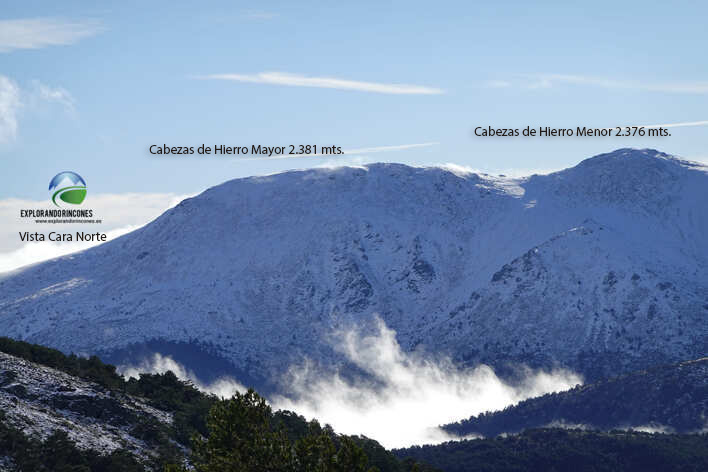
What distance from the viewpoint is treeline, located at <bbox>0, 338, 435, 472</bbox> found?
79.2 metres

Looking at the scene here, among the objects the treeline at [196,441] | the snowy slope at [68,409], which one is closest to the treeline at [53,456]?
the treeline at [196,441]

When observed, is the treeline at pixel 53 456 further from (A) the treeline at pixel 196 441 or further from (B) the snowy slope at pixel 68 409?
(B) the snowy slope at pixel 68 409

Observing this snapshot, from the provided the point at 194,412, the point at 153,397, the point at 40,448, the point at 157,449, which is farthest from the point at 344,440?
the point at 153,397

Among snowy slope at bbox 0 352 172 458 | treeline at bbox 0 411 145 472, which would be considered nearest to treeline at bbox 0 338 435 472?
treeline at bbox 0 411 145 472

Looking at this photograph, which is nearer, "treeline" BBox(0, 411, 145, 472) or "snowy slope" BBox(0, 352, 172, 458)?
"treeline" BBox(0, 411, 145, 472)

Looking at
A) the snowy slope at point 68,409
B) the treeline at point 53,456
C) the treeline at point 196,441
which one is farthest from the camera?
the snowy slope at point 68,409

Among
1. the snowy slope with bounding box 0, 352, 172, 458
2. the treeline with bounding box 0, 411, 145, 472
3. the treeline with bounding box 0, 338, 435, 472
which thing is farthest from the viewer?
the snowy slope with bounding box 0, 352, 172, 458

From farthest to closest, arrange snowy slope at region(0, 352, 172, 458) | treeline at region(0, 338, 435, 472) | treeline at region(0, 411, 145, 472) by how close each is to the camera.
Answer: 1. snowy slope at region(0, 352, 172, 458)
2. treeline at region(0, 411, 145, 472)
3. treeline at region(0, 338, 435, 472)

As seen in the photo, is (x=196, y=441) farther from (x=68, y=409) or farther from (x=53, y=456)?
(x=68, y=409)

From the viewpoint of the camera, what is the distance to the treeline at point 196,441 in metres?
79.2

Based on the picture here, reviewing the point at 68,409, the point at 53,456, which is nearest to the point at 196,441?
the point at 53,456

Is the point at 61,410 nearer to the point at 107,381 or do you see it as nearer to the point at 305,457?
the point at 107,381

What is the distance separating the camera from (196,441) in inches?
3260

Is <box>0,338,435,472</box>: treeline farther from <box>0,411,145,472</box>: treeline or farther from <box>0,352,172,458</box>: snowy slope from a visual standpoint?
<box>0,352,172,458</box>: snowy slope
